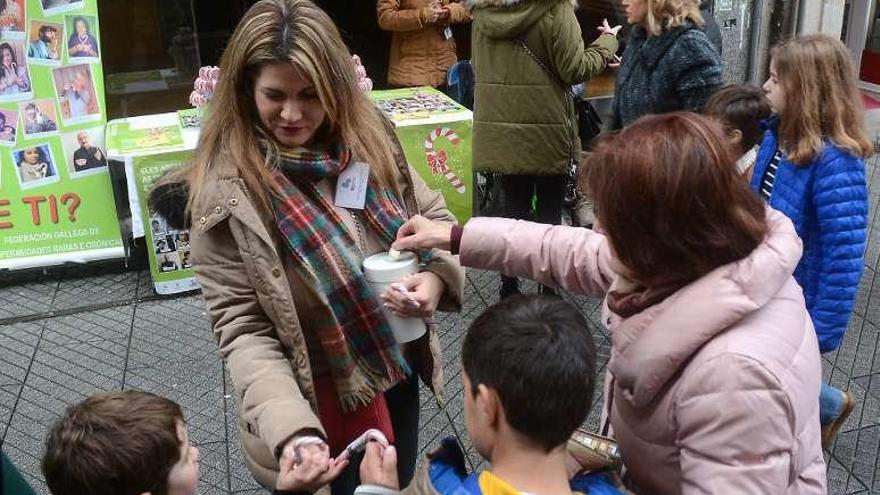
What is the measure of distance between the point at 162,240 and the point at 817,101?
3471 mm

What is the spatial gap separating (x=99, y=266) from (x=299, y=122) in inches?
148

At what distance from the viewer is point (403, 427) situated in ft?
8.11

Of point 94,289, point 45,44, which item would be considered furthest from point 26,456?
point 45,44

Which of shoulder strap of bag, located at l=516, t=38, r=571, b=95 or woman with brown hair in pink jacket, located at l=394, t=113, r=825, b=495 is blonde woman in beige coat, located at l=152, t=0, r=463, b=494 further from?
shoulder strap of bag, located at l=516, t=38, r=571, b=95

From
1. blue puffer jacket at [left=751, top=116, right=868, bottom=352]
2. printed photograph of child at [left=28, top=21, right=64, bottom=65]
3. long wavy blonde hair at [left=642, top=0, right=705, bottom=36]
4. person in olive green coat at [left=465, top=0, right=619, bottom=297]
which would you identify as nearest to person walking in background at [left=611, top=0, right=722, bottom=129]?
long wavy blonde hair at [left=642, top=0, right=705, bottom=36]

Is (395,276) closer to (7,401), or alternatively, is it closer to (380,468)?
(380,468)

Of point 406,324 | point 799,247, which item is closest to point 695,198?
point 799,247

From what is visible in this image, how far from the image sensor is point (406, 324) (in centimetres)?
220

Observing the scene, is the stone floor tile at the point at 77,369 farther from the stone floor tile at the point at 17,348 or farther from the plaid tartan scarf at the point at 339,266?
the plaid tartan scarf at the point at 339,266

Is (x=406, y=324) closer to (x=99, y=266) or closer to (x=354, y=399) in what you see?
(x=354, y=399)

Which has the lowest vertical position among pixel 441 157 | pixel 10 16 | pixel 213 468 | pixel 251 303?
pixel 213 468

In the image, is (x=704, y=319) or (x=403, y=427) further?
(x=403, y=427)

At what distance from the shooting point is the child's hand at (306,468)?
176 cm

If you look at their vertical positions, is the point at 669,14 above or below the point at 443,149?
above
